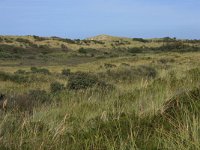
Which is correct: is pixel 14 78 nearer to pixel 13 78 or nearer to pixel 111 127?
pixel 13 78

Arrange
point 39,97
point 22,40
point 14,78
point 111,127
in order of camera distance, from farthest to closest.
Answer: point 22,40 → point 14,78 → point 39,97 → point 111,127

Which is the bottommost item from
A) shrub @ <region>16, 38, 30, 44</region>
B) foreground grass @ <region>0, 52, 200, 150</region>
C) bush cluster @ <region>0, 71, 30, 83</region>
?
bush cluster @ <region>0, 71, 30, 83</region>

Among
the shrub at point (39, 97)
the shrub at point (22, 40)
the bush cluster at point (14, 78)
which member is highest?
the shrub at point (39, 97)

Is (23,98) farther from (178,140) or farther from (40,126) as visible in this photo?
(178,140)

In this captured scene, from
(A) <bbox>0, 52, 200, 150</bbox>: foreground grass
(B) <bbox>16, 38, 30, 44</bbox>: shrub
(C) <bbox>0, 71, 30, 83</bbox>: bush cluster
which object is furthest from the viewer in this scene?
(B) <bbox>16, 38, 30, 44</bbox>: shrub

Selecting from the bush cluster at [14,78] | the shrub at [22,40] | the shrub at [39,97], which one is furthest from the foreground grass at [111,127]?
the shrub at [22,40]

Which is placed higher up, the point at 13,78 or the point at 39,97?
the point at 39,97

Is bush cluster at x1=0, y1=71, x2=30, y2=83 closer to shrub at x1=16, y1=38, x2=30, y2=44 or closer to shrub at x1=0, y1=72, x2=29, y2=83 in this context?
shrub at x1=0, y1=72, x2=29, y2=83

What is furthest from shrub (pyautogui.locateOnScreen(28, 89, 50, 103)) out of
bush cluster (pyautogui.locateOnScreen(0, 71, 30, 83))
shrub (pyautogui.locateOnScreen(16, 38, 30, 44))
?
shrub (pyautogui.locateOnScreen(16, 38, 30, 44))

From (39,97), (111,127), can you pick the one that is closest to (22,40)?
(39,97)

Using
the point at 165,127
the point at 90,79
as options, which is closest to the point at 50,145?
the point at 165,127

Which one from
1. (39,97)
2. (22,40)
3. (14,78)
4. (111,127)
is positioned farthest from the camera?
(22,40)

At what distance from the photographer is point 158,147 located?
438 centimetres

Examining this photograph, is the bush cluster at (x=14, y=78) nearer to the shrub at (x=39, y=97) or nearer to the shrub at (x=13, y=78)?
the shrub at (x=13, y=78)
